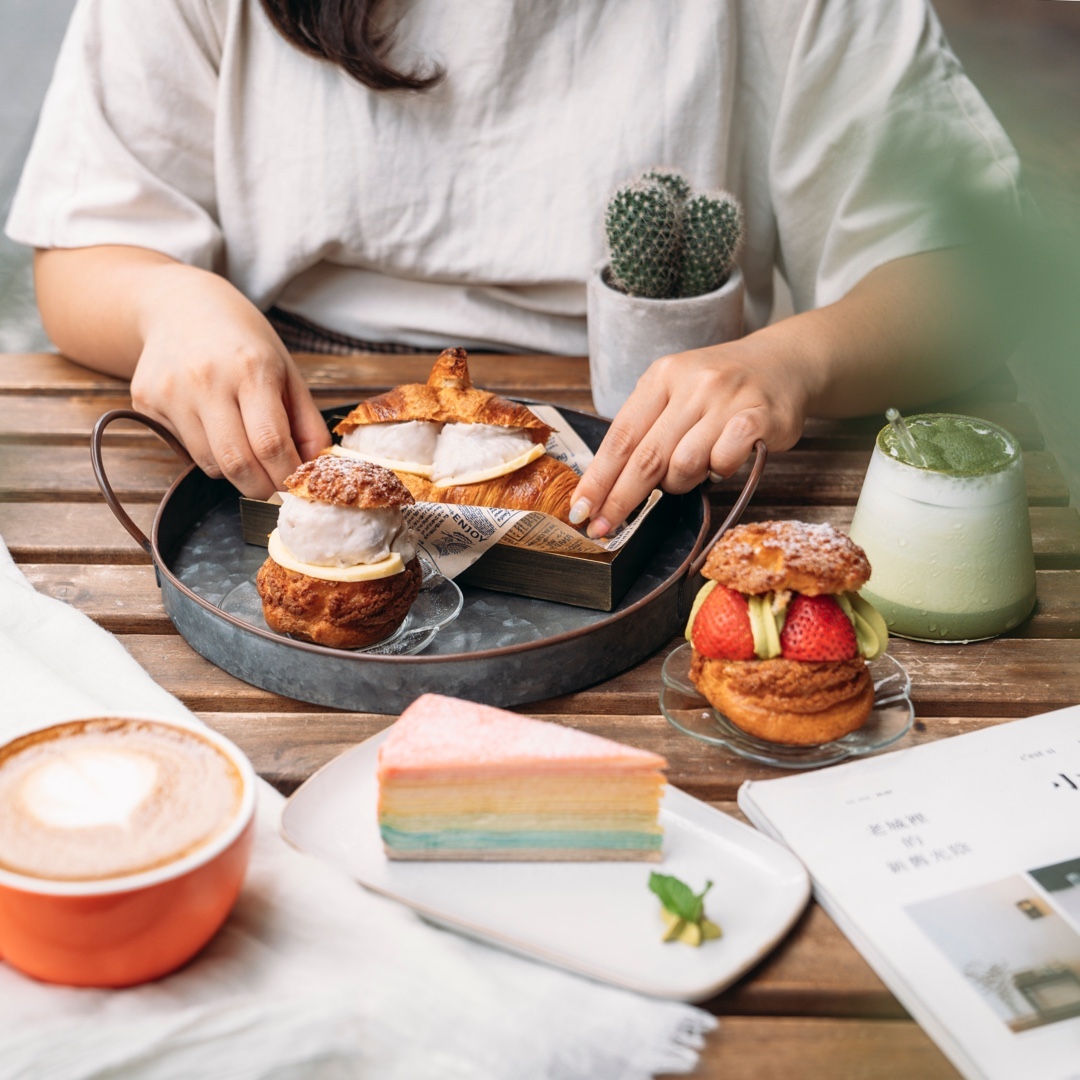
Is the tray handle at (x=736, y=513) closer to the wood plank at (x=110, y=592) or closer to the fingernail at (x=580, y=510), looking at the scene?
the fingernail at (x=580, y=510)

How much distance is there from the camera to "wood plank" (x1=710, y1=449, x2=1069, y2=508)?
138 cm

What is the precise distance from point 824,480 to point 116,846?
1.01 meters

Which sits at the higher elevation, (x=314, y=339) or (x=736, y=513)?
(x=736, y=513)

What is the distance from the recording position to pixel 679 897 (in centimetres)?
74

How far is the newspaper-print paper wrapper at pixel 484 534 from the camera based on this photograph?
3.80 feet

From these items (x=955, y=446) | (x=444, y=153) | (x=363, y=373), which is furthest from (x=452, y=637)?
(x=444, y=153)

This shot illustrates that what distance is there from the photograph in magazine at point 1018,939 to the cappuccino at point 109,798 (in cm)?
→ 48

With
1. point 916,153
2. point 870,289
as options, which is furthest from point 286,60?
point 916,153

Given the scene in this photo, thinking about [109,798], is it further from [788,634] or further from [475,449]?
[475,449]

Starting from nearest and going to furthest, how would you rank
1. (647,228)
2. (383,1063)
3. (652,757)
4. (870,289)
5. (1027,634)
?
(383,1063) < (652,757) < (1027,634) < (647,228) < (870,289)

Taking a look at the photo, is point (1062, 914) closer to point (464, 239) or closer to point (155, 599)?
point (155, 599)

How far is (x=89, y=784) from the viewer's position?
0.71 m

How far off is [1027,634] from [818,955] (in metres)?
0.51

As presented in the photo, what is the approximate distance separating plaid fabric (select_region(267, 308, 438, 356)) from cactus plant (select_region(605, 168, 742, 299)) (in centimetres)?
55
